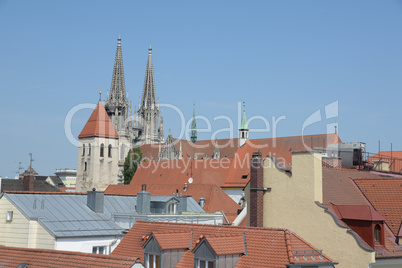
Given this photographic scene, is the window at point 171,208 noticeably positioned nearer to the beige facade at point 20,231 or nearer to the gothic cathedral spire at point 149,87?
the beige facade at point 20,231

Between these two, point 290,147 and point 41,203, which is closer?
point 41,203

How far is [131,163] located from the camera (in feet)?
365

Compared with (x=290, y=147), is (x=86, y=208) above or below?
below

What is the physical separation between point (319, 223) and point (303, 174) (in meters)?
1.79

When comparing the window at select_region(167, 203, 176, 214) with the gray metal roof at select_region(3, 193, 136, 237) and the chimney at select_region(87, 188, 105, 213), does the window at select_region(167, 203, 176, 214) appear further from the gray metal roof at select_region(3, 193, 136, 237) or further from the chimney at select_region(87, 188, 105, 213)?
the chimney at select_region(87, 188, 105, 213)

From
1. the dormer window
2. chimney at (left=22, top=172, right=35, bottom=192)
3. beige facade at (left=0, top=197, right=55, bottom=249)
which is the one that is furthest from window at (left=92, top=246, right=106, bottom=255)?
chimney at (left=22, top=172, right=35, bottom=192)

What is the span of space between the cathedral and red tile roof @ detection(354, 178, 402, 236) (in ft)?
267

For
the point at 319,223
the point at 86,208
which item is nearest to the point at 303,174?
the point at 319,223

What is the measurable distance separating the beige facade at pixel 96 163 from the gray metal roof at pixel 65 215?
7155 cm

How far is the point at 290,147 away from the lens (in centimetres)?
7956

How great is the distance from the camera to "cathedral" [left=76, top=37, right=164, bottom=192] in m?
98.8

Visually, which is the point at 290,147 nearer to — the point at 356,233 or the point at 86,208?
the point at 86,208

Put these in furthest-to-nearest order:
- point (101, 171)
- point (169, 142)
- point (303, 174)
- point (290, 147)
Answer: point (169, 142)
point (101, 171)
point (290, 147)
point (303, 174)

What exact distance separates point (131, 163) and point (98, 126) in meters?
15.5
